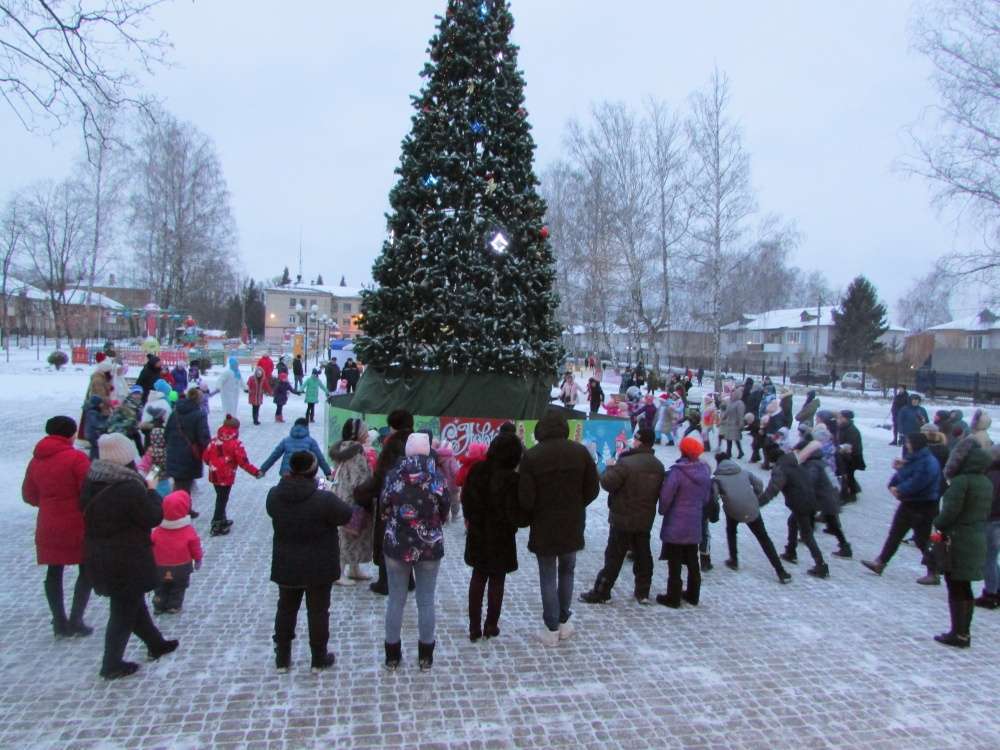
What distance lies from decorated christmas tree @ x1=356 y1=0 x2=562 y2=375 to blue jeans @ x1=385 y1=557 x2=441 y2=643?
20.3 feet

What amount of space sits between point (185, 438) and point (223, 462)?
571 mm

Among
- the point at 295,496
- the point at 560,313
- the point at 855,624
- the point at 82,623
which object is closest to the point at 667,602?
the point at 855,624

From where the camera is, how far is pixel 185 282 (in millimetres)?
40938

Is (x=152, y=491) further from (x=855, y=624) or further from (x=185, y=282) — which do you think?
(x=185, y=282)

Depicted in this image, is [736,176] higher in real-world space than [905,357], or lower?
higher

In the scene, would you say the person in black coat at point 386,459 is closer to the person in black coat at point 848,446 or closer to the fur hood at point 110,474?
the fur hood at point 110,474

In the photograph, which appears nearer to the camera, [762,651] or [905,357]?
[762,651]

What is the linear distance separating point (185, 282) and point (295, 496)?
137ft

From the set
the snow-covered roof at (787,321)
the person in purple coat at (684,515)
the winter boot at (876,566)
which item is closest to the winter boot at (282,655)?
the person in purple coat at (684,515)

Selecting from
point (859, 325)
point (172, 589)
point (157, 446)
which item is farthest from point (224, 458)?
point (859, 325)

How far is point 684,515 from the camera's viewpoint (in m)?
5.66

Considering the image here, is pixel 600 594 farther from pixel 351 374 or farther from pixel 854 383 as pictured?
pixel 854 383

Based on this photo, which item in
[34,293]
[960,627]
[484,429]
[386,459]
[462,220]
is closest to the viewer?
[960,627]

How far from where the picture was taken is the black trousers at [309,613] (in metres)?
4.26
